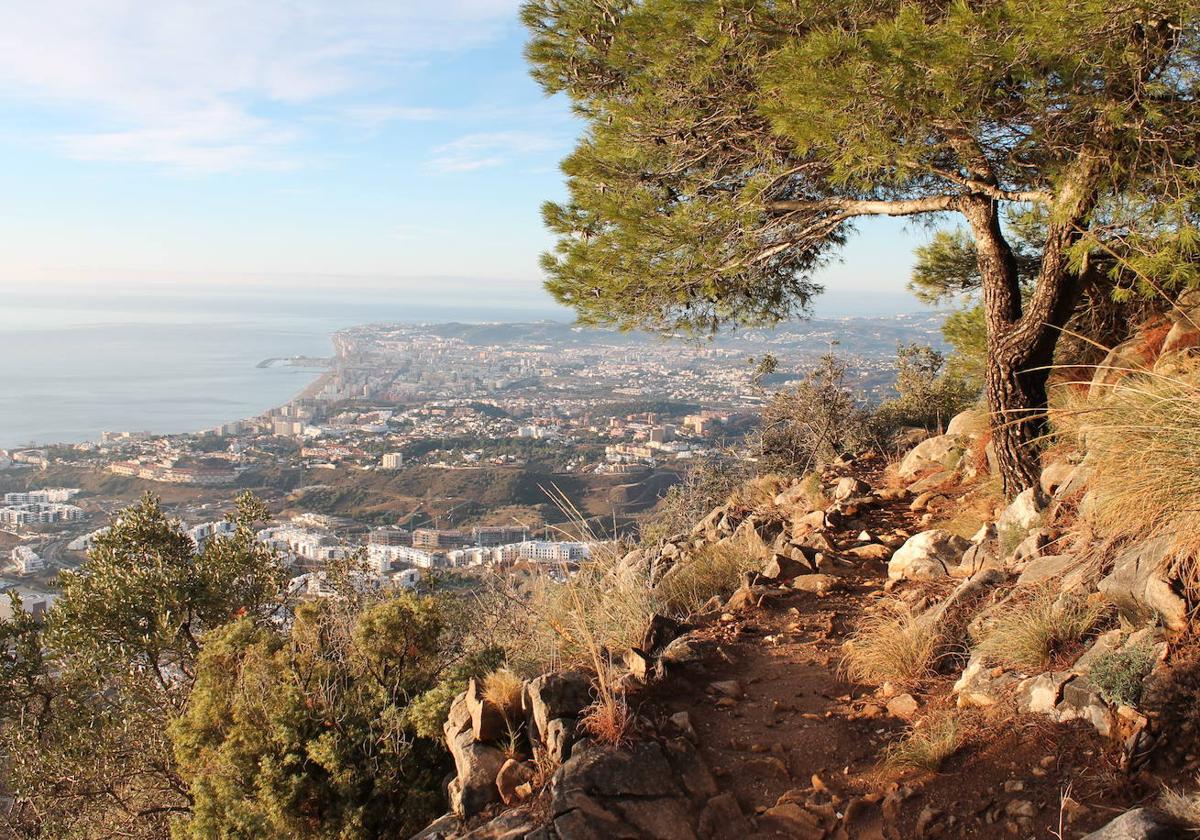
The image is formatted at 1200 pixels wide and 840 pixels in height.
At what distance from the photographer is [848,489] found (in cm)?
708

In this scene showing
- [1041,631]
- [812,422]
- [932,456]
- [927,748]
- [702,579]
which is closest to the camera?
→ [927,748]

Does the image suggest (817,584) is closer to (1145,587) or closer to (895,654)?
(895,654)

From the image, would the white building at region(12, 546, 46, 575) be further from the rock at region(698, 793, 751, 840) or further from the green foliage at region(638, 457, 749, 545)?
the rock at region(698, 793, 751, 840)

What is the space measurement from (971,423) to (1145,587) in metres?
4.67

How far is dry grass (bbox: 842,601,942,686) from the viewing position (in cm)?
352

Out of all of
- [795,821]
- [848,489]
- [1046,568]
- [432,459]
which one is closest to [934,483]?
[848,489]

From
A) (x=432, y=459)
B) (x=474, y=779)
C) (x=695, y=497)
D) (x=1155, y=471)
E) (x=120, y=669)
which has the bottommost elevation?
Answer: (x=432, y=459)

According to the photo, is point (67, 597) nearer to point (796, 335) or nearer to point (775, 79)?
point (775, 79)

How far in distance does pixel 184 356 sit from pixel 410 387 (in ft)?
190

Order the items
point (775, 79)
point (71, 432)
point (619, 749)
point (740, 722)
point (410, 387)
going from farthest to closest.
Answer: point (410, 387)
point (71, 432)
point (775, 79)
point (740, 722)
point (619, 749)

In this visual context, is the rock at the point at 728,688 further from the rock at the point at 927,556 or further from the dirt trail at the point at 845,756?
the rock at the point at 927,556

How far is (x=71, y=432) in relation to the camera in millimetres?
43656

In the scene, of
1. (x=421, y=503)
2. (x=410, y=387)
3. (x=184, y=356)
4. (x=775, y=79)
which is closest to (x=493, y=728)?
(x=775, y=79)

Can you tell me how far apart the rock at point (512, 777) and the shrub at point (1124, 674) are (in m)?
2.18
